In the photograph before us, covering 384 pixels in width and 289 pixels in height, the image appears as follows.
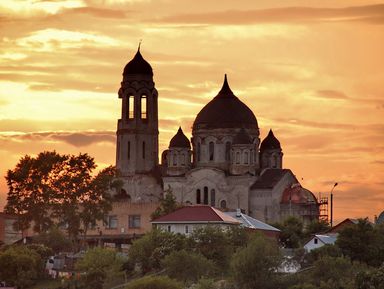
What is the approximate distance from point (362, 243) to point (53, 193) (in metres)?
35.7

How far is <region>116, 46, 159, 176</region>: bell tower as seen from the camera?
196 m

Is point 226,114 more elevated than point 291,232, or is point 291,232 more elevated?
point 226,114

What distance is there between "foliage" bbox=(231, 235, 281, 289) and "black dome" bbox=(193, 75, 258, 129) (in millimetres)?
42966

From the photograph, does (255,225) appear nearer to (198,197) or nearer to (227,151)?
(198,197)

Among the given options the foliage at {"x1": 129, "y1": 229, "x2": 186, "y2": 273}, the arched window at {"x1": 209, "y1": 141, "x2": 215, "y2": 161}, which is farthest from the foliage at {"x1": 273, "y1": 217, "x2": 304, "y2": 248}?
the arched window at {"x1": 209, "y1": 141, "x2": 215, "y2": 161}

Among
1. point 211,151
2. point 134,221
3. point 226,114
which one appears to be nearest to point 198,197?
point 211,151

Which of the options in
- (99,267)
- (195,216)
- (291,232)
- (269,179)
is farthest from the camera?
(269,179)

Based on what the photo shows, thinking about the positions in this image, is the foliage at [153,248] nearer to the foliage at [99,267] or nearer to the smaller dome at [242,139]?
the foliage at [99,267]

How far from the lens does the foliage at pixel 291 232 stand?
16812 centimetres

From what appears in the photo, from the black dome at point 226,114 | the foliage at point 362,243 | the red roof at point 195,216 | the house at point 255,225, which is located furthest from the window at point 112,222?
the foliage at point 362,243

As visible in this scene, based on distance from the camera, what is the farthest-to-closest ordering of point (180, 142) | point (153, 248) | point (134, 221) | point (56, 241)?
point (180, 142) < point (134, 221) < point (56, 241) < point (153, 248)

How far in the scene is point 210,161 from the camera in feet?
634

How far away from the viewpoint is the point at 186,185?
192625 mm

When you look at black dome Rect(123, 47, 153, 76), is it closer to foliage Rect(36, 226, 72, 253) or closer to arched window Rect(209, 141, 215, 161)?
arched window Rect(209, 141, 215, 161)
